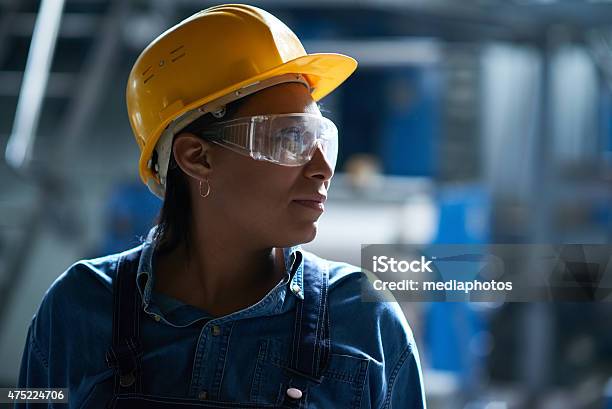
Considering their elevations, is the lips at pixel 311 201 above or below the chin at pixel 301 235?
above

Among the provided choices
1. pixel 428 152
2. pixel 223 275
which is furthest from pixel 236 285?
pixel 428 152

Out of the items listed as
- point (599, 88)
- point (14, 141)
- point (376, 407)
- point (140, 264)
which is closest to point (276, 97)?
point (140, 264)

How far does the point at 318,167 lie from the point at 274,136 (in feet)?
0.29

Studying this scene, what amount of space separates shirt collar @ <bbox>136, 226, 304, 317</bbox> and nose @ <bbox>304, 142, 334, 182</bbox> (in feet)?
0.41

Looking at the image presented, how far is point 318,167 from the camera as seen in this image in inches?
56.4

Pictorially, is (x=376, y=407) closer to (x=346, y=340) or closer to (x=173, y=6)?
(x=346, y=340)

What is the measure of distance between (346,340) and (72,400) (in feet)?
1.55

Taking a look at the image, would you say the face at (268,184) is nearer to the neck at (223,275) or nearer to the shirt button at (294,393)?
the neck at (223,275)

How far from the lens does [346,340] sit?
55.9 inches

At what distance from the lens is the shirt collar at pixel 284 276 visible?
1.42m

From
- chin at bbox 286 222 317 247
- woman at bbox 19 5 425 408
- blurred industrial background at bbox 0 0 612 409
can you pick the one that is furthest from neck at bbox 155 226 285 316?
blurred industrial background at bbox 0 0 612 409

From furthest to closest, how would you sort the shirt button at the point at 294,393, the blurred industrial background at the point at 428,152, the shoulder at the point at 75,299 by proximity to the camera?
1. the blurred industrial background at the point at 428,152
2. the shoulder at the point at 75,299
3. the shirt button at the point at 294,393

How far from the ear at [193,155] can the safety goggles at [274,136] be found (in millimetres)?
25

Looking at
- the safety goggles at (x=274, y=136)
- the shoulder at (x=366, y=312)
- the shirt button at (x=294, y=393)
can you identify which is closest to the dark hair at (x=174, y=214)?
the safety goggles at (x=274, y=136)
